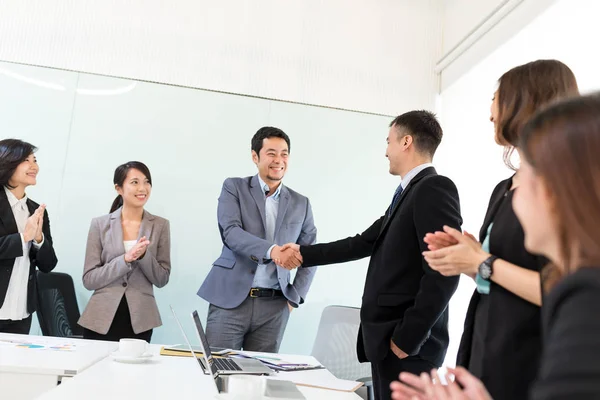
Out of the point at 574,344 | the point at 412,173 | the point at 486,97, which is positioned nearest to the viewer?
the point at 574,344

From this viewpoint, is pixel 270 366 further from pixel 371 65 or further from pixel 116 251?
pixel 371 65

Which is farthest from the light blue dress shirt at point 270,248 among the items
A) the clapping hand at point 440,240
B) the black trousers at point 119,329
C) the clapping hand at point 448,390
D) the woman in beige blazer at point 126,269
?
the clapping hand at point 448,390

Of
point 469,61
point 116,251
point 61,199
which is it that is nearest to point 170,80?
point 61,199

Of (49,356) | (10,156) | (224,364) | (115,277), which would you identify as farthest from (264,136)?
(49,356)

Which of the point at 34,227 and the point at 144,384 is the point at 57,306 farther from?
the point at 144,384

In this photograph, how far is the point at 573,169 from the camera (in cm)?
62

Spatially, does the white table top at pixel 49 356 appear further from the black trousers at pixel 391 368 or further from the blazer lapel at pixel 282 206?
the blazer lapel at pixel 282 206

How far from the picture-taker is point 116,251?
321 cm

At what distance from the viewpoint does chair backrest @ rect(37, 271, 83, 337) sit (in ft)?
11.4

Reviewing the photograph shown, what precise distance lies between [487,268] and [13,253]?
2589 millimetres

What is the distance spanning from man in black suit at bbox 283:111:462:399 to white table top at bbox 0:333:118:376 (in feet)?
3.48

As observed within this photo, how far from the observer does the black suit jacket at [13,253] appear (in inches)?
116

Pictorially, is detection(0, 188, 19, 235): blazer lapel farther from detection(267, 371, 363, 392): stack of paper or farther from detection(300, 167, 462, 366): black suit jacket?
detection(300, 167, 462, 366): black suit jacket

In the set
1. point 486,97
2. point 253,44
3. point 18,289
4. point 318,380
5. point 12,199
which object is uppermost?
point 253,44
